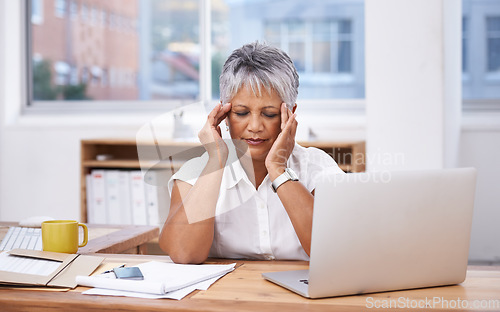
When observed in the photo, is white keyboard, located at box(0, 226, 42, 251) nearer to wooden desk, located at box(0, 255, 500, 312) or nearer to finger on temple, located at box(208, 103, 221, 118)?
wooden desk, located at box(0, 255, 500, 312)

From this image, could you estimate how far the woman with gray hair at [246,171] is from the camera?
1.47 m

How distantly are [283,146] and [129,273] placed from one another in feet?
1.77

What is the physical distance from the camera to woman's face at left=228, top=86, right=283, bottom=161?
1.51 meters

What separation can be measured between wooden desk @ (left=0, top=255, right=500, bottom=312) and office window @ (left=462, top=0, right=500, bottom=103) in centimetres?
248

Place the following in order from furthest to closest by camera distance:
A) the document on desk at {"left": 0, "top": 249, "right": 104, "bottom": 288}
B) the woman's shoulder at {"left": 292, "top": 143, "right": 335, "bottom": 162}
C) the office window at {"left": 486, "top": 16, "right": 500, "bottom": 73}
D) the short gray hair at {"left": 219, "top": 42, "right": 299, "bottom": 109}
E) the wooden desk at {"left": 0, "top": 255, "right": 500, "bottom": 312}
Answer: the office window at {"left": 486, "top": 16, "right": 500, "bottom": 73} → the woman's shoulder at {"left": 292, "top": 143, "right": 335, "bottom": 162} → the short gray hair at {"left": 219, "top": 42, "right": 299, "bottom": 109} → the document on desk at {"left": 0, "top": 249, "right": 104, "bottom": 288} → the wooden desk at {"left": 0, "top": 255, "right": 500, "bottom": 312}

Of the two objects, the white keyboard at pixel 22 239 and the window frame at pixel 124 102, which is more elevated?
the window frame at pixel 124 102

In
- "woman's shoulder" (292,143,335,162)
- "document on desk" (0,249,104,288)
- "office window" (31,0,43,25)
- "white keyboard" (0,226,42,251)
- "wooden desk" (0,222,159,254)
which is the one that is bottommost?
"wooden desk" (0,222,159,254)

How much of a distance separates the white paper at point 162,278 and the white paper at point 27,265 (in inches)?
5.0

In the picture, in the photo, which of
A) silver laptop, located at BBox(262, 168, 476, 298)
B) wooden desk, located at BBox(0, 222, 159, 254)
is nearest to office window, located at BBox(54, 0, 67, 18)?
wooden desk, located at BBox(0, 222, 159, 254)

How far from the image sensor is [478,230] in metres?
3.19

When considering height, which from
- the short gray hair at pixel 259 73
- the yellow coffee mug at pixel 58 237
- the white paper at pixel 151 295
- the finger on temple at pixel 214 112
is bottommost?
the white paper at pixel 151 295

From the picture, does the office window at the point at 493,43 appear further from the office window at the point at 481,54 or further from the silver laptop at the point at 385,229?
the silver laptop at the point at 385,229

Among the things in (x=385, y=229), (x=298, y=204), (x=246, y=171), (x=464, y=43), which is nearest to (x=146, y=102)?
(x=464, y=43)

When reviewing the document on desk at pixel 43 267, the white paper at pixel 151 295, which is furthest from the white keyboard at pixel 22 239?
the white paper at pixel 151 295
